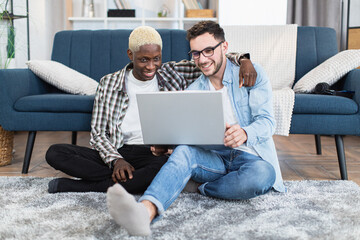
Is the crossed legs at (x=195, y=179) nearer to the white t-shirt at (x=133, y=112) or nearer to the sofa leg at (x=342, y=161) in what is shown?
the white t-shirt at (x=133, y=112)

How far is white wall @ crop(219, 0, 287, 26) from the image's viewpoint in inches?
173

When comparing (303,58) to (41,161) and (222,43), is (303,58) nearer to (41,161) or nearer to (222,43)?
(222,43)

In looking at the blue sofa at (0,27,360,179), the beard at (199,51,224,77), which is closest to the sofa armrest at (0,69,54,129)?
the blue sofa at (0,27,360,179)


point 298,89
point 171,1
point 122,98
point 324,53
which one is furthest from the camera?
point 171,1

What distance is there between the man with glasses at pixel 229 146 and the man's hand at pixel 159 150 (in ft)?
0.67

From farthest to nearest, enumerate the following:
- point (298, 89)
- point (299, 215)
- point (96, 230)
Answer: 1. point (298, 89)
2. point (299, 215)
3. point (96, 230)

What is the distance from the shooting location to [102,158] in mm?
1805

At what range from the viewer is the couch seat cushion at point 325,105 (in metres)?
2.19

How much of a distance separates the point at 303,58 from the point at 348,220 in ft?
5.33

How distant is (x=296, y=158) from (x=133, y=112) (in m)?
1.44

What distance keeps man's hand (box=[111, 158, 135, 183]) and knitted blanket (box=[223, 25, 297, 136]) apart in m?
1.39

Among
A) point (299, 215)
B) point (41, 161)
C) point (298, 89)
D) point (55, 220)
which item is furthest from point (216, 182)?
point (41, 161)

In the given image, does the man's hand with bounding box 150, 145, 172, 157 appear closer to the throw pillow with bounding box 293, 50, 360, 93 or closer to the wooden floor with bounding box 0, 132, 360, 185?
the wooden floor with bounding box 0, 132, 360, 185

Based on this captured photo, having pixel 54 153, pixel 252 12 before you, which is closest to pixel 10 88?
pixel 54 153
